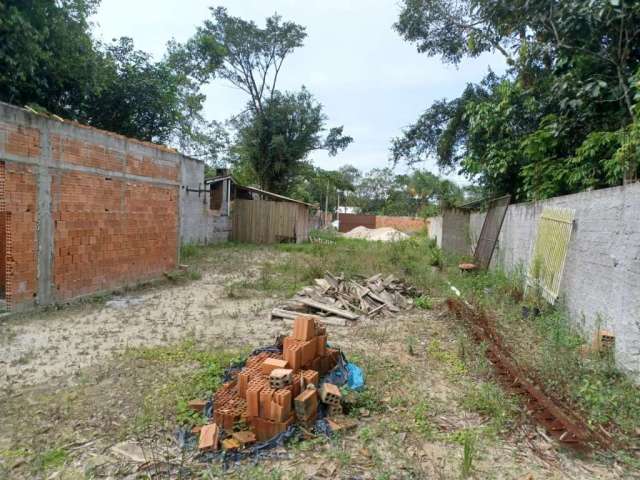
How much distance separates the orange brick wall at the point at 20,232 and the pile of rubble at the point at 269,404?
4.73 meters

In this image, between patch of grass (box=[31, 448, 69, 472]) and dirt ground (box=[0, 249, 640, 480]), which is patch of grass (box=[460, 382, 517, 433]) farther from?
patch of grass (box=[31, 448, 69, 472])

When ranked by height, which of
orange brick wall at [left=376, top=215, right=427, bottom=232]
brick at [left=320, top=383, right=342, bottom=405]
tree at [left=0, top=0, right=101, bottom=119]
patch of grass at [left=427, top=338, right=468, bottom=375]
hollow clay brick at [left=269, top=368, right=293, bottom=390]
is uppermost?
tree at [left=0, top=0, right=101, bottom=119]

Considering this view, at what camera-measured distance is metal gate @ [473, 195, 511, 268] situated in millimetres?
9719

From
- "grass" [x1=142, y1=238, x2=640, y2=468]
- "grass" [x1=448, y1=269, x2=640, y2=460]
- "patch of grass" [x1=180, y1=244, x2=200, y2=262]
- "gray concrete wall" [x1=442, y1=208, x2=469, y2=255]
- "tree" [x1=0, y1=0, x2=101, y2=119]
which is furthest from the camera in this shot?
"gray concrete wall" [x1=442, y1=208, x2=469, y2=255]

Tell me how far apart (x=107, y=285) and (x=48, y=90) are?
8.16m

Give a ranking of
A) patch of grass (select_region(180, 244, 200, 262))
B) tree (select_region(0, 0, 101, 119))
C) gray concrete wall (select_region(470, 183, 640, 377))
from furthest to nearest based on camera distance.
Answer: patch of grass (select_region(180, 244, 200, 262)), tree (select_region(0, 0, 101, 119)), gray concrete wall (select_region(470, 183, 640, 377))

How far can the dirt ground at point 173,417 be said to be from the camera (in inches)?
99.3

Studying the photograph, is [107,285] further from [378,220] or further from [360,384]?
[378,220]

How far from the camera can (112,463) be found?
2574 mm

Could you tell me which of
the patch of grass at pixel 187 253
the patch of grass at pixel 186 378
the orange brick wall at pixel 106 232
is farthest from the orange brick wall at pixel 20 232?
the patch of grass at pixel 187 253

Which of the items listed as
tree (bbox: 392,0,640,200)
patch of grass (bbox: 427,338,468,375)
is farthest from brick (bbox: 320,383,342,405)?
tree (bbox: 392,0,640,200)

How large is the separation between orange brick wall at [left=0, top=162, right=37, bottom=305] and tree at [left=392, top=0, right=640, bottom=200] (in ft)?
28.8

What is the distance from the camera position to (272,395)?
113 inches

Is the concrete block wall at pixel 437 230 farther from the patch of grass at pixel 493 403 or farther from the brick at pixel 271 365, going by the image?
the brick at pixel 271 365
